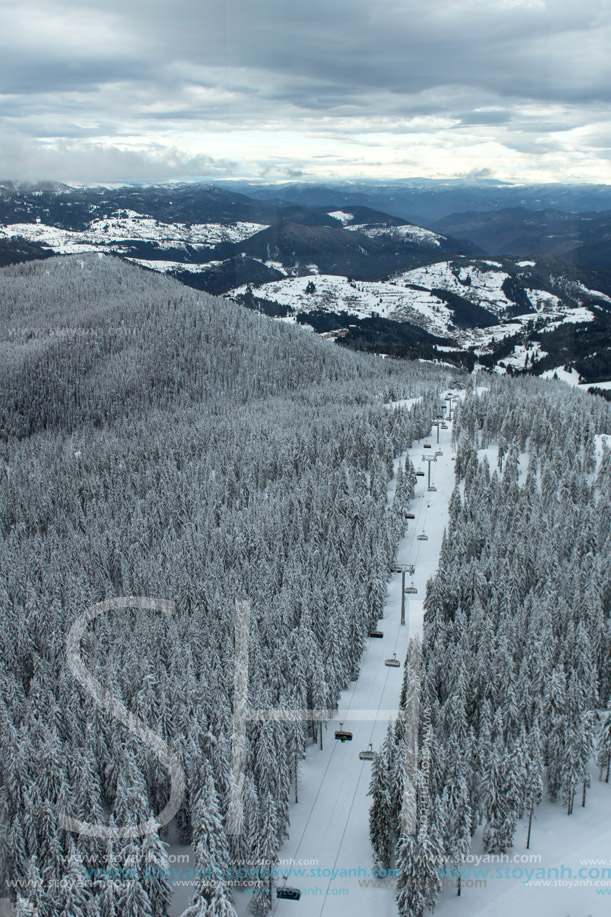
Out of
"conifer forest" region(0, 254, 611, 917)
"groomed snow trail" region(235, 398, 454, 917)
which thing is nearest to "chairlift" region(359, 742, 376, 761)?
"groomed snow trail" region(235, 398, 454, 917)

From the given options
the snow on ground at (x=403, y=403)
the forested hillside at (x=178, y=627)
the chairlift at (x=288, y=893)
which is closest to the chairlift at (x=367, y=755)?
the forested hillside at (x=178, y=627)

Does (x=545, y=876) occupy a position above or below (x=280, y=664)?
below

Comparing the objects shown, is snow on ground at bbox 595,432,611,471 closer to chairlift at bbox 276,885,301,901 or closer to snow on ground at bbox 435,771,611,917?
snow on ground at bbox 435,771,611,917

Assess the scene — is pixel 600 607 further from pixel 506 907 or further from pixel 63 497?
pixel 63 497

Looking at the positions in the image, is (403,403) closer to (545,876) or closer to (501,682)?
(501,682)

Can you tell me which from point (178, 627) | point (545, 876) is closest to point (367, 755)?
point (545, 876)

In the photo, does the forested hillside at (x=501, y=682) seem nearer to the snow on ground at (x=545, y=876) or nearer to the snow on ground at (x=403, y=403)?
the snow on ground at (x=545, y=876)

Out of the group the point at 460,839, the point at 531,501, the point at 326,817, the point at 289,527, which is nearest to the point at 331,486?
the point at 289,527

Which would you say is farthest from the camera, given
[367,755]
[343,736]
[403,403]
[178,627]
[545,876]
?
[403,403]
